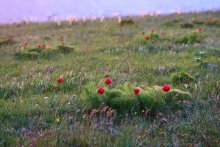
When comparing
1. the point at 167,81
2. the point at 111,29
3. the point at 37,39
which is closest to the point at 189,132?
the point at 167,81

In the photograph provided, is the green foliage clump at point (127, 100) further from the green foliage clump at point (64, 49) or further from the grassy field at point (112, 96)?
the green foliage clump at point (64, 49)

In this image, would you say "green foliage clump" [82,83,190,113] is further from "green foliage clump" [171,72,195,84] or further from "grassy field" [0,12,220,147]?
"green foliage clump" [171,72,195,84]

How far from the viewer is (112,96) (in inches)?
178

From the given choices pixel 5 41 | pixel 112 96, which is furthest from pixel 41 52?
pixel 112 96

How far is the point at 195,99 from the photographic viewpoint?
483 cm

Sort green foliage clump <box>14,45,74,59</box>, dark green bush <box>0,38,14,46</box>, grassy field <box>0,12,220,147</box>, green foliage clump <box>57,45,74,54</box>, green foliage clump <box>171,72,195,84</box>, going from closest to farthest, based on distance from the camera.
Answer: grassy field <box>0,12,220,147</box>
green foliage clump <box>171,72,195,84</box>
green foliage clump <box>14,45,74,59</box>
green foliage clump <box>57,45,74,54</box>
dark green bush <box>0,38,14,46</box>

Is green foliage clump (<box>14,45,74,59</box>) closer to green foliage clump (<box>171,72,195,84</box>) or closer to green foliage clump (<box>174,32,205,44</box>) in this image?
green foliage clump (<box>174,32,205,44</box>)

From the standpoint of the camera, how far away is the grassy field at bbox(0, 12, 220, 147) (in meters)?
3.72

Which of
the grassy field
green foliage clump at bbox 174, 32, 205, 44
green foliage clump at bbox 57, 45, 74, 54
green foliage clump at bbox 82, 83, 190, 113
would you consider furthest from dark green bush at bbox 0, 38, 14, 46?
green foliage clump at bbox 82, 83, 190, 113

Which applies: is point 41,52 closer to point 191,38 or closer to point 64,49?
point 64,49

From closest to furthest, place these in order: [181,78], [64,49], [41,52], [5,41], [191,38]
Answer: [181,78], [41,52], [64,49], [191,38], [5,41]

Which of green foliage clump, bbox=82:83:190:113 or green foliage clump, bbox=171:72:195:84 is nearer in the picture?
green foliage clump, bbox=82:83:190:113

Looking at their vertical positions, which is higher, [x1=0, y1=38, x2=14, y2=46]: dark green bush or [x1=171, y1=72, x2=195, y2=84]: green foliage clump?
[x1=171, y1=72, x2=195, y2=84]: green foliage clump

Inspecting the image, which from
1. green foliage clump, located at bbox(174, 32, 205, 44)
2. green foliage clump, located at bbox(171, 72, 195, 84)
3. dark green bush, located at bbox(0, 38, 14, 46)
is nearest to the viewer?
green foliage clump, located at bbox(171, 72, 195, 84)
